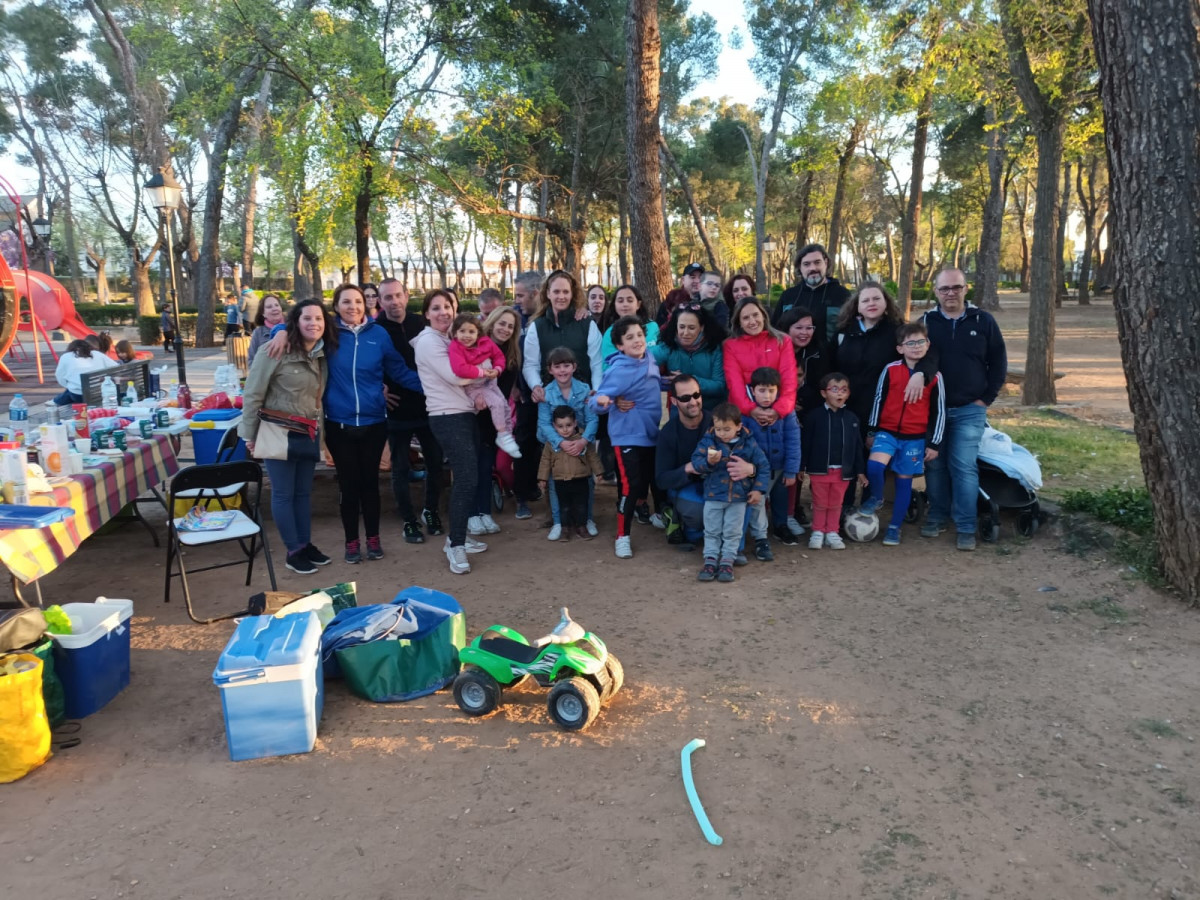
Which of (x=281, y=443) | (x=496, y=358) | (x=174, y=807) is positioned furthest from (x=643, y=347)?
(x=174, y=807)

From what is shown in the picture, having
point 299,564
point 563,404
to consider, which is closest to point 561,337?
point 563,404

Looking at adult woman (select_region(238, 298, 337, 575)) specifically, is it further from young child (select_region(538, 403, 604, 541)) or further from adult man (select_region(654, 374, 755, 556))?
adult man (select_region(654, 374, 755, 556))

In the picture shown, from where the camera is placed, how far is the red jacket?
18.5 feet

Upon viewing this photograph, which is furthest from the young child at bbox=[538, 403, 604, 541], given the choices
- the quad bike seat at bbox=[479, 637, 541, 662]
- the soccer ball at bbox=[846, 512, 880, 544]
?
the quad bike seat at bbox=[479, 637, 541, 662]

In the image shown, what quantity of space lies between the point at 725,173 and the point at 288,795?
35.9 m

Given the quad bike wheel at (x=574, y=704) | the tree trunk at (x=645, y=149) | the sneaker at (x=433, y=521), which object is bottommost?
the quad bike wheel at (x=574, y=704)

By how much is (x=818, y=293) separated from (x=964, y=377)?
1.36m

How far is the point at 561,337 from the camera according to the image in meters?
6.36

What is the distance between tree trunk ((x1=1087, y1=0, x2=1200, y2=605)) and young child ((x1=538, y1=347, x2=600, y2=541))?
3412 millimetres

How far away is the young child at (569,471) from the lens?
596 centimetres

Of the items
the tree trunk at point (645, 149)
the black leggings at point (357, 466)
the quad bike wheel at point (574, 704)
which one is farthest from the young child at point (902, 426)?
the tree trunk at point (645, 149)

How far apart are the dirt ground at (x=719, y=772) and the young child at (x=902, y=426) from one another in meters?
1.07

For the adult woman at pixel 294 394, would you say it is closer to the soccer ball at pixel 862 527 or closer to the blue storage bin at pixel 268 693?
the blue storage bin at pixel 268 693

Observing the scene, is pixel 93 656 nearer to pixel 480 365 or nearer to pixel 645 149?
pixel 480 365
